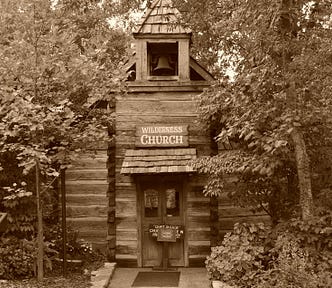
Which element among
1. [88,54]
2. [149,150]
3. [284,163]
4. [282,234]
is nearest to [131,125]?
[149,150]

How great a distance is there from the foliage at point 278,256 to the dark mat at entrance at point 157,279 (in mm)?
1333

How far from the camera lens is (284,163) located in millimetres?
10125

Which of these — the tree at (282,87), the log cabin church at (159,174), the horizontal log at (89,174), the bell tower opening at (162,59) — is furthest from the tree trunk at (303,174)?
the horizontal log at (89,174)

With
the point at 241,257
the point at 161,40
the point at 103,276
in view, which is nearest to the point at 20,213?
the point at 103,276

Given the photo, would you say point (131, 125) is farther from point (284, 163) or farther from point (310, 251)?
point (310, 251)

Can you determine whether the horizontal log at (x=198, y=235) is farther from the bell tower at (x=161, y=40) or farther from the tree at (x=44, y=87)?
the bell tower at (x=161, y=40)

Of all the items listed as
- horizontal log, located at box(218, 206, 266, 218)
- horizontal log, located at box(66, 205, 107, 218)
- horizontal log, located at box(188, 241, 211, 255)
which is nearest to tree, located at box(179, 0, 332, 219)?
horizontal log, located at box(188, 241, 211, 255)

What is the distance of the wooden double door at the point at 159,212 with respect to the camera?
12414 millimetres

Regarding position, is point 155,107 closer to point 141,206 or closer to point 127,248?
point 141,206

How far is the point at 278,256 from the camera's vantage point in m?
9.05

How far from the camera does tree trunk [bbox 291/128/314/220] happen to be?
360 inches

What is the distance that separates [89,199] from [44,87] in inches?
215

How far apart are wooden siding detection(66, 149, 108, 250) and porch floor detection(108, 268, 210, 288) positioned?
263cm

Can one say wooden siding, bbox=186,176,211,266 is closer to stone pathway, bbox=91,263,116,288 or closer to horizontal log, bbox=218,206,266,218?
horizontal log, bbox=218,206,266,218
